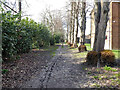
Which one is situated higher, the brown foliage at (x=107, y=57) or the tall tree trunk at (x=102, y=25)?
the tall tree trunk at (x=102, y=25)

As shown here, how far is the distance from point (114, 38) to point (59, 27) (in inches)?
1125

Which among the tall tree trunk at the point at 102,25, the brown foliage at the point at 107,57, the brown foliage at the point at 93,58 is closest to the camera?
the brown foliage at the point at 107,57

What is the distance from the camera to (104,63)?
7.71 m

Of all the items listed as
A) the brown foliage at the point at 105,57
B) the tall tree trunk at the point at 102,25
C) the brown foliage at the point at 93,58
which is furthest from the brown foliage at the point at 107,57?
the tall tree trunk at the point at 102,25

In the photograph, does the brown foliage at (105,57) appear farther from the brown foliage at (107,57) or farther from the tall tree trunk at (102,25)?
the tall tree trunk at (102,25)

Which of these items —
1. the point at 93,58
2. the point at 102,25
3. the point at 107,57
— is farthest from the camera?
the point at 102,25

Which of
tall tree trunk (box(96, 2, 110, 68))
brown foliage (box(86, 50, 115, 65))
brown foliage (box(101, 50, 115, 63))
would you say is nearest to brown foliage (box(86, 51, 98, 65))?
brown foliage (box(86, 50, 115, 65))

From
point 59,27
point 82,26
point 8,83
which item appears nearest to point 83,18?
point 82,26

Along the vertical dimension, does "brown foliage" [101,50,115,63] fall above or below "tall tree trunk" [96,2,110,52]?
below

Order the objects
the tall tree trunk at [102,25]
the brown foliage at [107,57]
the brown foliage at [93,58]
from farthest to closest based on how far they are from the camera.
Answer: the tall tree trunk at [102,25], the brown foliage at [93,58], the brown foliage at [107,57]

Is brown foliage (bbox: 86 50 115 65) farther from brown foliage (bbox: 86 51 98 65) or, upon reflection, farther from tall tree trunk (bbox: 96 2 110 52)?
tall tree trunk (bbox: 96 2 110 52)

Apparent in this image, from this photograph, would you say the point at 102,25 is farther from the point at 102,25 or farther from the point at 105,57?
the point at 105,57

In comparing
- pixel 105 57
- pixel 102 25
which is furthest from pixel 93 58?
pixel 102 25

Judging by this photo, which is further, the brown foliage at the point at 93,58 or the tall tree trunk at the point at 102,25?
the tall tree trunk at the point at 102,25
